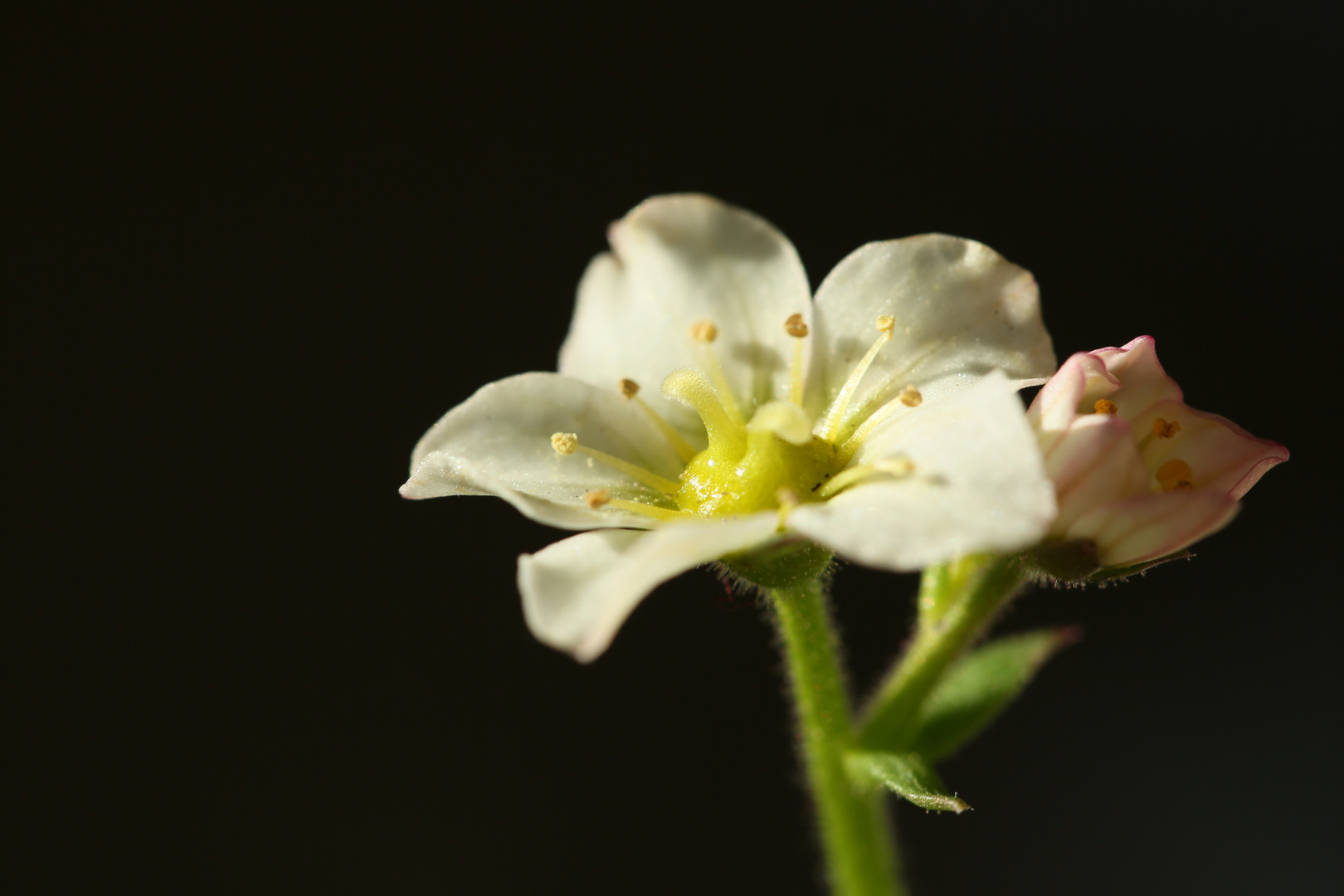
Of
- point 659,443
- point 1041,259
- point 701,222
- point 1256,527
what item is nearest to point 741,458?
point 659,443

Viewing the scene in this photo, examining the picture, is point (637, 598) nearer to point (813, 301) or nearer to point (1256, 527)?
point (813, 301)

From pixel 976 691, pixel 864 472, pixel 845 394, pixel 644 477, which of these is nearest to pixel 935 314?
pixel 845 394

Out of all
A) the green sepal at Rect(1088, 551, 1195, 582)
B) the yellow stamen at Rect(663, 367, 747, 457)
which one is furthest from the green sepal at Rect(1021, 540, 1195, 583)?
the yellow stamen at Rect(663, 367, 747, 457)

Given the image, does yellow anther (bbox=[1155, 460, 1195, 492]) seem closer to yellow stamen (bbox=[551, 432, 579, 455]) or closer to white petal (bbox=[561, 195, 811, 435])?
white petal (bbox=[561, 195, 811, 435])

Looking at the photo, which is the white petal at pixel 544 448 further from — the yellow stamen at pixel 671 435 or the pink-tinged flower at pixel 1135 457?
the pink-tinged flower at pixel 1135 457

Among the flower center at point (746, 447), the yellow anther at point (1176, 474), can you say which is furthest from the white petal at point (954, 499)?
the yellow anther at point (1176, 474)
